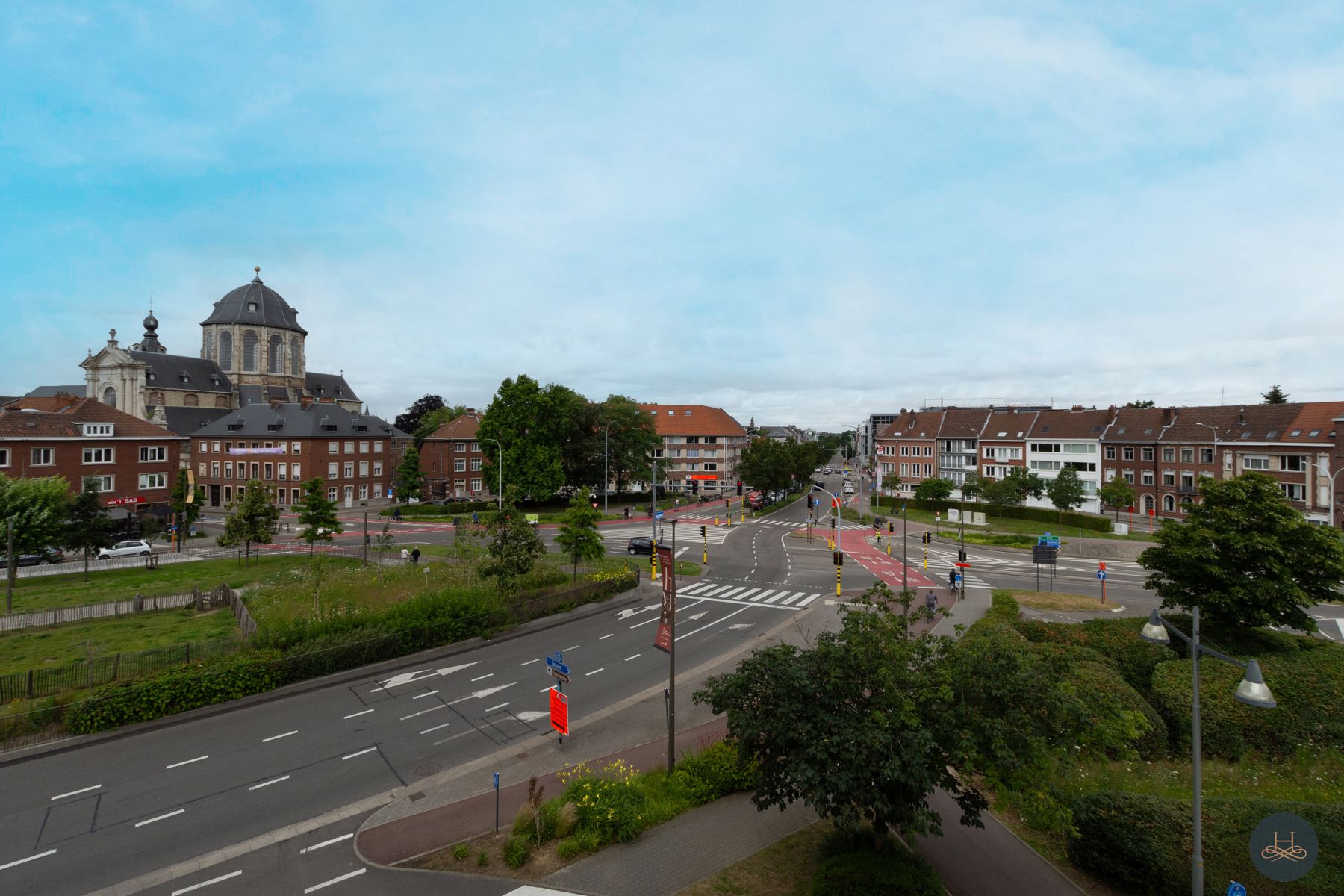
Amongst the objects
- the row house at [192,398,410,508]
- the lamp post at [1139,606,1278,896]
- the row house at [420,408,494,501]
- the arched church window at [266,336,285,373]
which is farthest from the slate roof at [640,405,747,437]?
the lamp post at [1139,606,1278,896]

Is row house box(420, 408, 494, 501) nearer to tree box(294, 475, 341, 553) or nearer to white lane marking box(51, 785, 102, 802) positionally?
tree box(294, 475, 341, 553)

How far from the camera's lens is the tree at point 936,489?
7150 cm

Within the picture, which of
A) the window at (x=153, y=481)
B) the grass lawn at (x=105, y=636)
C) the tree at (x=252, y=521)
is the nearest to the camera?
the grass lawn at (x=105, y=636)

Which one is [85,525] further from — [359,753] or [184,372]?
[184,372]

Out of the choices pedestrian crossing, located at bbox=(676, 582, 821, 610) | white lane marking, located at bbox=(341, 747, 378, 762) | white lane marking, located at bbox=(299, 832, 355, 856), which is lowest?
pedestrian crossing, located at bbox=(676, 582, 821, 610)

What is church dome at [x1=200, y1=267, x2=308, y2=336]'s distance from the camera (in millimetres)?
101062

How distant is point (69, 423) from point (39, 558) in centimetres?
2175

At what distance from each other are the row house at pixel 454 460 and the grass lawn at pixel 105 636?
5844cm

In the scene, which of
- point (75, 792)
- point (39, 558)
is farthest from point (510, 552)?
point (39, 558)

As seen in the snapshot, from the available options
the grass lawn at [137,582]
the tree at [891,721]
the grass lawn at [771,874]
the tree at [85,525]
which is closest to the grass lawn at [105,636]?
the grass lawn at [137,582]

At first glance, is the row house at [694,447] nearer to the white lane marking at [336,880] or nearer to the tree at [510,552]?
the tree at [510,552]

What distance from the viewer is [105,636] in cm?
2498

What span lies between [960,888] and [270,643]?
2181 centimetres

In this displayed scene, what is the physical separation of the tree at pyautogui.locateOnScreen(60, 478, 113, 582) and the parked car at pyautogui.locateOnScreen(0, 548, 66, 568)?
91 cm
